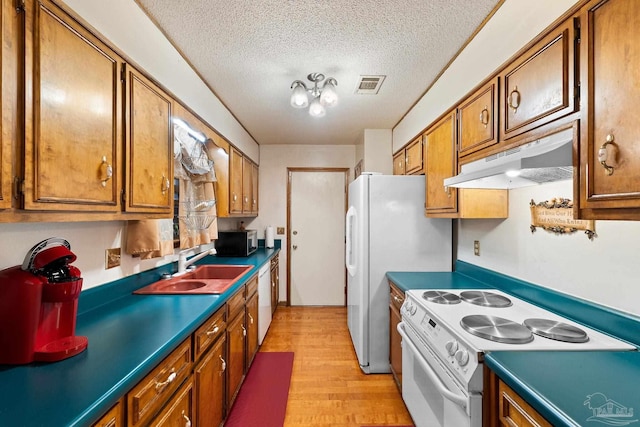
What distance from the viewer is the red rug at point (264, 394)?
187cm

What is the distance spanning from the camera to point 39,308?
0.89m

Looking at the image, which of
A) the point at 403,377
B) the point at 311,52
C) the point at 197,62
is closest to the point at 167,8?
the point at 197,62

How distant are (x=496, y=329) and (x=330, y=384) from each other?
1.51 m

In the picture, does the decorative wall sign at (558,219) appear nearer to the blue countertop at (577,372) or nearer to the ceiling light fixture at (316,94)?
the blue countertop at (577,372)

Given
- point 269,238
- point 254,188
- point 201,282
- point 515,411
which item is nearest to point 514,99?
point 515,411

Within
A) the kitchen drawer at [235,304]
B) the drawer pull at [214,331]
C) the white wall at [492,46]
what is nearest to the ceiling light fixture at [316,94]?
the white wall at [492,46]

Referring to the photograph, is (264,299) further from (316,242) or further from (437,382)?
(437,382)

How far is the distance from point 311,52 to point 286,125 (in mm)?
1484

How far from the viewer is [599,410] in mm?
736

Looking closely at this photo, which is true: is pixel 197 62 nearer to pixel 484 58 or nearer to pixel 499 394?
pixel 484 58

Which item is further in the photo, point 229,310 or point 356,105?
point 356,105

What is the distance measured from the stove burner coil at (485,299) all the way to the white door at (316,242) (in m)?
2.45

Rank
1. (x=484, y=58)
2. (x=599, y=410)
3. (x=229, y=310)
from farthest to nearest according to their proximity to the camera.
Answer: (x=229, y=310)
(x=484, y=58)
(x=599, y=410)

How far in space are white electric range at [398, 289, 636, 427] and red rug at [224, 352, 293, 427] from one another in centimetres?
90
